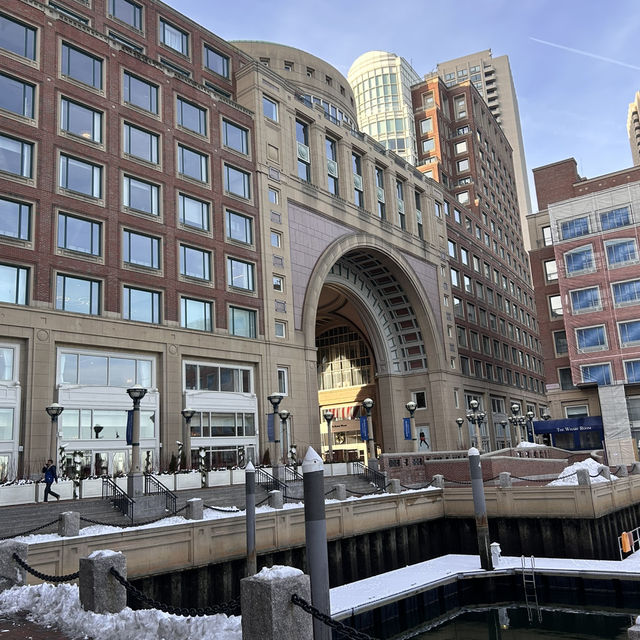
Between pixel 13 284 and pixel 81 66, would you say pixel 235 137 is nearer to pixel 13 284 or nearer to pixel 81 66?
pixel 81 66

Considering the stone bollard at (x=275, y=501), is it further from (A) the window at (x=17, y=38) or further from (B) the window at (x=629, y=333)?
(B) the window at (x=629, y=333)

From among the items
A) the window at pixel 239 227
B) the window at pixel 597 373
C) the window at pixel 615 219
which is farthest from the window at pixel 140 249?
the window at pixel 615 219

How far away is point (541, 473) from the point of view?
46594 mm

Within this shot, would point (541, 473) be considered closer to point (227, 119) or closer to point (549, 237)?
point (227, 119)

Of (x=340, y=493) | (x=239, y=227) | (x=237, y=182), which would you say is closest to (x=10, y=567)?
(x=340, y=493)

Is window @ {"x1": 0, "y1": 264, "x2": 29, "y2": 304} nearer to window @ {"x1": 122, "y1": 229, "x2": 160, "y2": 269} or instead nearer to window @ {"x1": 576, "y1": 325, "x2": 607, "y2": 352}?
window @ {"x1": 122, "y1": 229, "x2": 160, "y2": 269}

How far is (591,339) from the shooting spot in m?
68.2

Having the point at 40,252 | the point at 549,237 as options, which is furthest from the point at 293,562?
the point at 549,237

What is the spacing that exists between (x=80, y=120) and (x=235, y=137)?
13.2 metres

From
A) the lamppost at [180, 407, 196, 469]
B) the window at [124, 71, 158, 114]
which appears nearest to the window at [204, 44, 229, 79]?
the window at [124, 71, 158, 114]

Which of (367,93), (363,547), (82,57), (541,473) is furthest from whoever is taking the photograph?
(367,93)

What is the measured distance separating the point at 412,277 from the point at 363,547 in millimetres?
39866

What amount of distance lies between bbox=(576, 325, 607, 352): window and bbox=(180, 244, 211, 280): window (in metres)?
43.0

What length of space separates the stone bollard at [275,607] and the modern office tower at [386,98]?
4422 inches
